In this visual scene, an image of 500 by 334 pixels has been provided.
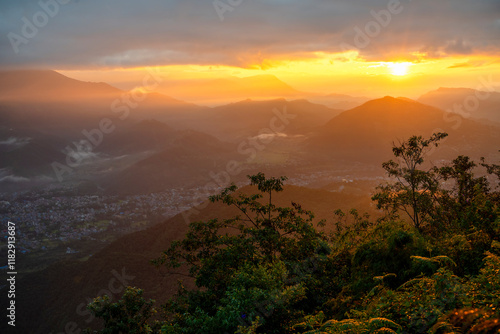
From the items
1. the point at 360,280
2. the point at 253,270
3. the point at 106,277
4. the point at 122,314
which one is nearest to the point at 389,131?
the point at 106,277

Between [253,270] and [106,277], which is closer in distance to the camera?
[253,270]

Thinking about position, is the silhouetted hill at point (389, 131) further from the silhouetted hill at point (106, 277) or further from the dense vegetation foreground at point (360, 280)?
the dense vegetation foreground at point (360, 280)

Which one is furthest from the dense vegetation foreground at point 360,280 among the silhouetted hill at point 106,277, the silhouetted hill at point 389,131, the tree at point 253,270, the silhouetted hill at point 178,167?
the silhouetted hill at point 389,131

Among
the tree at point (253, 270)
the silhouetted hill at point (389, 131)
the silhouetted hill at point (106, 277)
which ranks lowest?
the silhouetted hill at point (106, 277)

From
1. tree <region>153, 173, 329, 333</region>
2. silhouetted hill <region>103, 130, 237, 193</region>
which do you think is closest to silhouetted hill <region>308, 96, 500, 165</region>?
silhouetted hill <region>103, 130, 237, 193</region>

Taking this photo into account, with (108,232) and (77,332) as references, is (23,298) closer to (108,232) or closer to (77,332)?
(77,332)

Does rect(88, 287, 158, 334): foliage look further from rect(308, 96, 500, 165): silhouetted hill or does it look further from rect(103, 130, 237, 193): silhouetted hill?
rect(308, 96, 500, 165): silhouetted hill

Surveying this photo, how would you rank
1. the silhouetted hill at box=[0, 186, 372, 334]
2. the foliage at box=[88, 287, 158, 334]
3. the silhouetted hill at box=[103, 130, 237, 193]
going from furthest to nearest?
the silhouetted hill at box=[103, 130, 237, 193] < the silhouetted hill at box=[0, 186, 372, 334] < the foliage at box=[88, 287, 158, 334]

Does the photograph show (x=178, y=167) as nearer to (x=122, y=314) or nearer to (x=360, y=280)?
(x=122, y=314)
